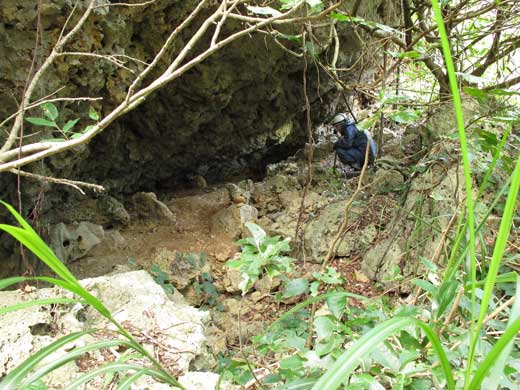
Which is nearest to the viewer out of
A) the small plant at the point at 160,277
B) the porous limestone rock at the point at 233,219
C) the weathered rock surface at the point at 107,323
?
the weathered rock surface at the point at 107,323

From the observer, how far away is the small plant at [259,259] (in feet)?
3.21

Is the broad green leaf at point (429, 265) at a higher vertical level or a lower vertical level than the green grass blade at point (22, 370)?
higher

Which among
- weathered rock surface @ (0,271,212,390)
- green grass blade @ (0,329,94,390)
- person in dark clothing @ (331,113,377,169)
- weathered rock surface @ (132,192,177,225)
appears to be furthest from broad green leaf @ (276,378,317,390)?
person in dark clothing @ (331,113,377,169)

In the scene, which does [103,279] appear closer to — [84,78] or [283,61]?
[84,78]

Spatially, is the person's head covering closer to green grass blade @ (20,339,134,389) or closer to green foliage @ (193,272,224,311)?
green foliage @ (193,272,224,311)

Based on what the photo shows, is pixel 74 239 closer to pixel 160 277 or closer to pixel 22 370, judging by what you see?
pixel 160 277

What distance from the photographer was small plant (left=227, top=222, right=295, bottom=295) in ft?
3.21

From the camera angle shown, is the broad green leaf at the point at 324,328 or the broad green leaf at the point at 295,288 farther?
the broad green leaf at the point at 295,288

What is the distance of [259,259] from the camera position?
979 mm

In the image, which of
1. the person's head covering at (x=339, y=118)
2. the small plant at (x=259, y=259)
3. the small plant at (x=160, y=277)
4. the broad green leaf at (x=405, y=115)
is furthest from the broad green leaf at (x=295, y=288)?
the person's head covering at (x=339, y=118)

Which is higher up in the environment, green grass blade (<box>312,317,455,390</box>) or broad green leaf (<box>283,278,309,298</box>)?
green grass blade (<box>312,317,455,390</box>)

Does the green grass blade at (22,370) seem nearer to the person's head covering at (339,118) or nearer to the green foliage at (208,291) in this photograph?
the green foliage at (208,291)

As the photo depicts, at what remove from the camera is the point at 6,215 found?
3275 mm

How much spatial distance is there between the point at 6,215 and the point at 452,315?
3549mm
